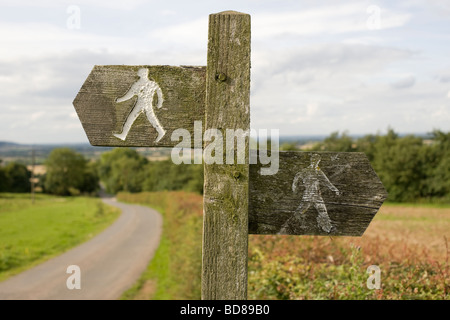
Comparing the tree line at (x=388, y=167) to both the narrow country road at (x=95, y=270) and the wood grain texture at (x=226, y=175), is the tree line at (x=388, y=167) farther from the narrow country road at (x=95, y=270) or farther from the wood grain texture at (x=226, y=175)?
the wood grain texture at (x=226, y=175)

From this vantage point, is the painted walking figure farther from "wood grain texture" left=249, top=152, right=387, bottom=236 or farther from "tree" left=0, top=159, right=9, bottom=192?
"tree" left=0, top=159, right=9, bottom=192

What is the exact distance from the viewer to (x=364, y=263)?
5117mm

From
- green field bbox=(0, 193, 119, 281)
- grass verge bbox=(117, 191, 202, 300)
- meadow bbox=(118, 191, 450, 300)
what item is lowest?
green field bbox=(0, 193, 119, 281)

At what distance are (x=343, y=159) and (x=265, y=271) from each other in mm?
3839

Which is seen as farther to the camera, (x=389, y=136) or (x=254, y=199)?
(x=389, y=136)

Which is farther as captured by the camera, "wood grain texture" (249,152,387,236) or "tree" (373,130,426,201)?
"tree" (373,130,426,201)

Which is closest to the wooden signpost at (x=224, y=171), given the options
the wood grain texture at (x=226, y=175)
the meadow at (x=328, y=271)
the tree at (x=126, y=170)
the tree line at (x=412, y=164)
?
the wood grain texture at (x=226, y=175)

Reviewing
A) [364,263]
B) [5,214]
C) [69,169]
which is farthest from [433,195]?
[69,169]

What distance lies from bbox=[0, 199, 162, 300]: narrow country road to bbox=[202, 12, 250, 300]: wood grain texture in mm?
8786

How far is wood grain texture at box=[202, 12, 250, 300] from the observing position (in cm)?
144

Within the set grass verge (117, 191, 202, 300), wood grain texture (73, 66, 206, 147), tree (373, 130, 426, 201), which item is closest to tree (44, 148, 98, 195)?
tree (373, 130, 426, 201)

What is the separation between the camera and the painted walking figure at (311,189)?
61.0 inches

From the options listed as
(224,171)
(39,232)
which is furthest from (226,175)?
(39,232)

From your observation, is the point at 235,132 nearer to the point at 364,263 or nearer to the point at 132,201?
the point at 364,263
